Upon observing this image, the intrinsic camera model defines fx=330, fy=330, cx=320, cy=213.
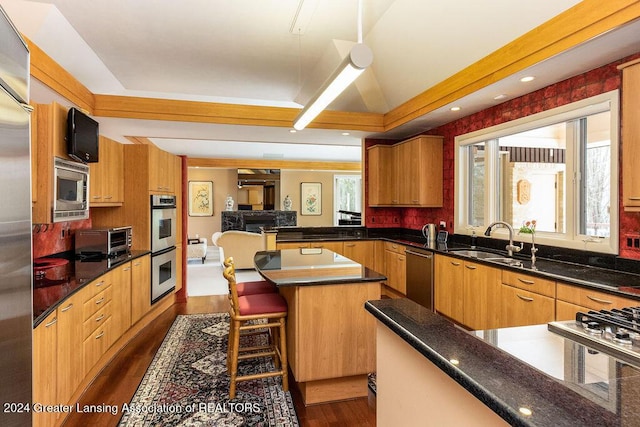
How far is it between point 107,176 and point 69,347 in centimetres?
211

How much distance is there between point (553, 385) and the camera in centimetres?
67

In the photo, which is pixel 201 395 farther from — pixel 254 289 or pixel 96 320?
pixel 96 320

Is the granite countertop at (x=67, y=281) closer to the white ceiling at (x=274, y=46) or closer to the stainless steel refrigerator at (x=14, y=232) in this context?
the stainless steel refrigerator at (x=14, y=232)

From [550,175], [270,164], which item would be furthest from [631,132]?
[270,164]

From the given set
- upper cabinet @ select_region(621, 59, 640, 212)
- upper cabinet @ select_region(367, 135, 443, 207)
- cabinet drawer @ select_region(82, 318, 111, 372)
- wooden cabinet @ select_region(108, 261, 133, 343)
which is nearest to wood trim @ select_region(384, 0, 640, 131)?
upper cabinet @ select_region(621, 59, 640, 212)

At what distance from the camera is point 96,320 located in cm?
259

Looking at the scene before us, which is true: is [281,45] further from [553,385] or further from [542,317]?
[553,385]

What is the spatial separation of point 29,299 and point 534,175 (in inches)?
176

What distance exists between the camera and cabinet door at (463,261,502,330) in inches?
115

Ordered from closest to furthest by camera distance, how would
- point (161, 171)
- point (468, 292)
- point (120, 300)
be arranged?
point (120, 300), point (468, 292), point (161, 171)

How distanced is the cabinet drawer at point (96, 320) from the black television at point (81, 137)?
1253 millimetres

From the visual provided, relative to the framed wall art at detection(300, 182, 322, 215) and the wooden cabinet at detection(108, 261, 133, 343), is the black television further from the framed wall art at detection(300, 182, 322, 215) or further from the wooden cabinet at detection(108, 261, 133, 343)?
the framed wall art at detection(300, 182, 322, 215)

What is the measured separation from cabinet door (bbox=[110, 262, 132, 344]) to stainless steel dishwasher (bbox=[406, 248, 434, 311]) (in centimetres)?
325

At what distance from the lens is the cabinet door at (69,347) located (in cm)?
198
